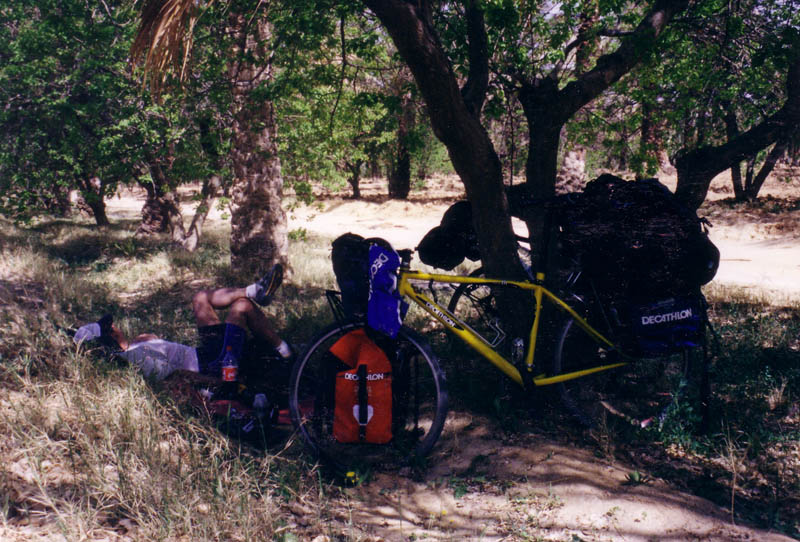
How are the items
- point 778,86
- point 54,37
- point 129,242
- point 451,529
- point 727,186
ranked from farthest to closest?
point 727,186, point 129,242, point 54,37, point 778,86, point 451,529

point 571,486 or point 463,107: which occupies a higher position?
point 463,107

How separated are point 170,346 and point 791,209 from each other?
18.5m

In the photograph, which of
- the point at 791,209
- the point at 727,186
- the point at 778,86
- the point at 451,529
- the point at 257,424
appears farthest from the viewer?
the point at 727,186

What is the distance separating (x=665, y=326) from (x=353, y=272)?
6.70 feet

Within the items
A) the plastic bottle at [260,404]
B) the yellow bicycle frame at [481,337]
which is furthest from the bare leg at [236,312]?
the yellow bicycle frame at [481,337]

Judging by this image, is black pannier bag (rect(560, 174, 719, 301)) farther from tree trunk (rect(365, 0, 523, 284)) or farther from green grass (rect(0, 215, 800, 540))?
green grass (rect(0, 215, 800, 540))

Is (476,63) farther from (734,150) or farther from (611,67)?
(734,150)

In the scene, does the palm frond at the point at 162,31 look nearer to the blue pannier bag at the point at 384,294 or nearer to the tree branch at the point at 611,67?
the blue pannier bag at the point at 384,294

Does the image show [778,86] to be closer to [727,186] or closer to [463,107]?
[463,107]

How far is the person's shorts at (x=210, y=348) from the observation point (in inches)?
175

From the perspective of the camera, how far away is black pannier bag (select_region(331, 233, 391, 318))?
3427mm

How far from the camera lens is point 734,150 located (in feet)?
14.4

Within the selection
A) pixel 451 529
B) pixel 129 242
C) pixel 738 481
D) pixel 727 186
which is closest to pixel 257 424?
pixel 451 529

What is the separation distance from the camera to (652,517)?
2754mm
